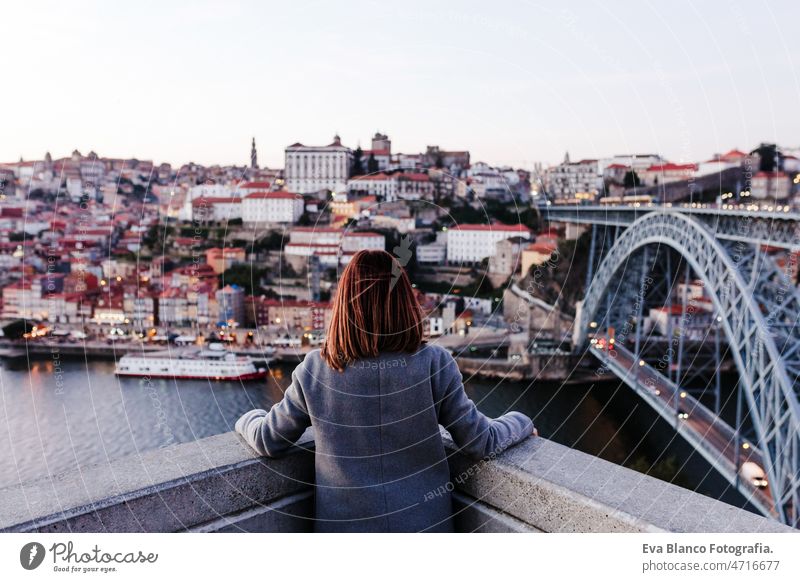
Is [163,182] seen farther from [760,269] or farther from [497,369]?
[497,369]

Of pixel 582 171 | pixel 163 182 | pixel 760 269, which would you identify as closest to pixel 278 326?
pixel 582 171

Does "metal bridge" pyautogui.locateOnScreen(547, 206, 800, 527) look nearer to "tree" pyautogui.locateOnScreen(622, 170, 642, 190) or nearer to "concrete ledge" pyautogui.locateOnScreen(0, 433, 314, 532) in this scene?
"concrete ledge" pyautogui.locateOnScreen(0, 433, 314, 532)

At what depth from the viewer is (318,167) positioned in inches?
84.1

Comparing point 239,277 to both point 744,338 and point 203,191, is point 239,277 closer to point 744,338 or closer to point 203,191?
point 744,338

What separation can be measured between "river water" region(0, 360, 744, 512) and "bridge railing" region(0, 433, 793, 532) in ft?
12.1

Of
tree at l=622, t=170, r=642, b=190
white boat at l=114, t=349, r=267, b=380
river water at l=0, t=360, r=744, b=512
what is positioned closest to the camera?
river water at l=0, t=360, r=744, b=512

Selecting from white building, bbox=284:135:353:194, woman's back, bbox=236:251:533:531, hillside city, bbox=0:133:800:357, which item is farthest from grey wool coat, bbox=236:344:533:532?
white building, bbox=284:135:353:194

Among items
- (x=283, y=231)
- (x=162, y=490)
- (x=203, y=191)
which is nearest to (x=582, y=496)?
(x=162, y=490)

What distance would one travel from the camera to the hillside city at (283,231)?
1563 mm

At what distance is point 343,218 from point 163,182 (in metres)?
1.24

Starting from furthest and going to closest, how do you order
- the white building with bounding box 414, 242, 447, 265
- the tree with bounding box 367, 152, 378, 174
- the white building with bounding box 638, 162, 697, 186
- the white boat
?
the white building with bounding box 638, 162, 697, 186, the white boat, the white building with bounding box 414, 242, 447, 265, the tree with bounding box 367, 152, 378, 174

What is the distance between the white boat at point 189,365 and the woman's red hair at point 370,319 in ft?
15.4

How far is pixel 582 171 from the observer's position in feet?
21.6

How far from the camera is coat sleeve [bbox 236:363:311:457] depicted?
59 centimetres
